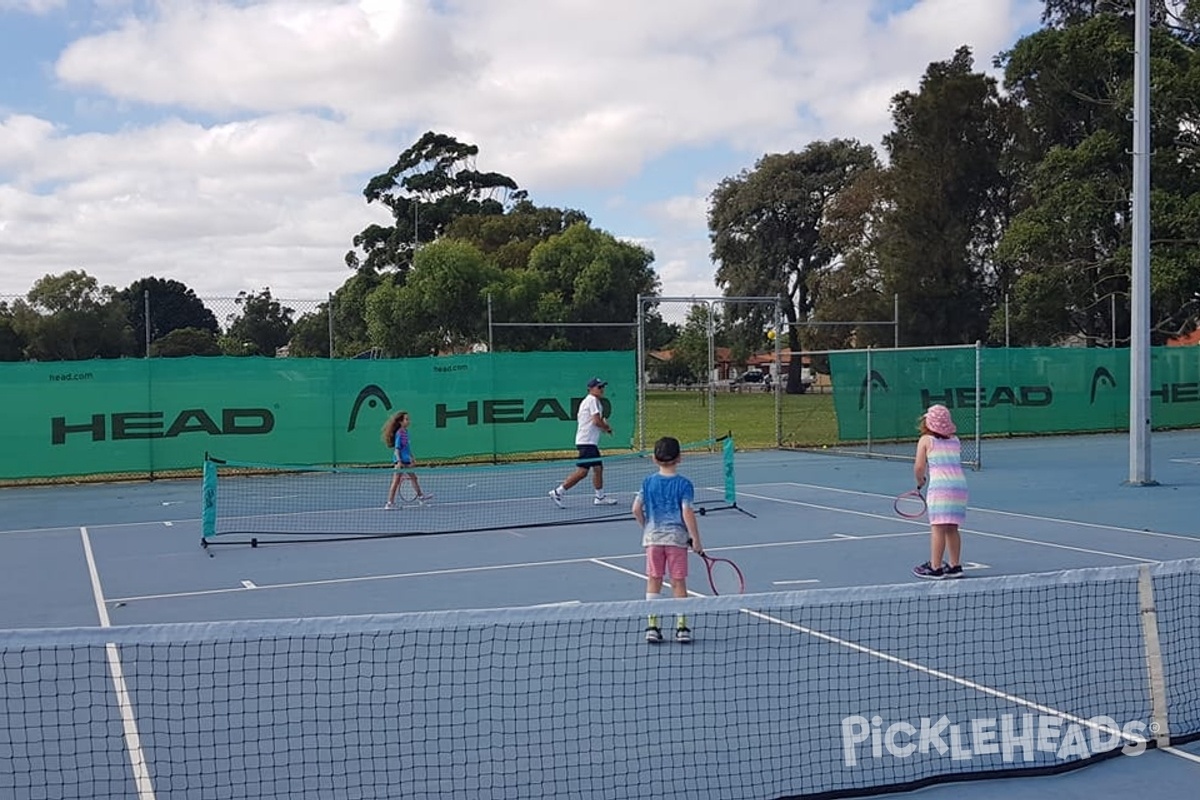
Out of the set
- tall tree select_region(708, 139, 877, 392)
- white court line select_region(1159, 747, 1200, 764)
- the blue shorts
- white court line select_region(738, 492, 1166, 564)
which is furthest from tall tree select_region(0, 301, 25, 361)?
tall tree select_region(708, 139, 877, 392)

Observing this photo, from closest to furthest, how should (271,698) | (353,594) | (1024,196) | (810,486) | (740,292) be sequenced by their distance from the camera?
(271,698) → (353,594) → (810,486) → (1024,196) → (740,292)

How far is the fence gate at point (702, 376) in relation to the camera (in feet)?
94.7

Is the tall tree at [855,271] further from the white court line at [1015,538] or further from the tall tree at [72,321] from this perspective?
the white court line at [1015,538]

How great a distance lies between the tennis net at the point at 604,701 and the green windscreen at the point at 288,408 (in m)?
12.9

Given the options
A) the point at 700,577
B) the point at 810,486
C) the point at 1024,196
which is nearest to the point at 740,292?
the point at 1024,196

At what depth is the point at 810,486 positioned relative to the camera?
18.3 m

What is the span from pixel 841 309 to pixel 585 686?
44.3 metres

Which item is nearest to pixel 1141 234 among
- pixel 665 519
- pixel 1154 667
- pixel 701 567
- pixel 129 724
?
pixel 701 567

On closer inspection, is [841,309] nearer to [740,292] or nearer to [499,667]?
[740,292]

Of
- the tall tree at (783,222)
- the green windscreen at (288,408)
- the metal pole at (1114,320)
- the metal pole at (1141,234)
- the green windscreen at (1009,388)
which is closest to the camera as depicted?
the metal pole at (1141,234)

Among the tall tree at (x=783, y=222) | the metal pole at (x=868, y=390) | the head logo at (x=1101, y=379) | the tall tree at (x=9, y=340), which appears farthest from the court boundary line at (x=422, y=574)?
the tall tree at (x=783, y=222)

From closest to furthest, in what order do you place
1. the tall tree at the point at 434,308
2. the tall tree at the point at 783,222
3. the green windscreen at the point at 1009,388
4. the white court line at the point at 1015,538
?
the white court line at the point at 1015,538, the green windscreen at the point at 1009,388, the tall tree at the point at 434,308, the tall tree at the point at 783,222

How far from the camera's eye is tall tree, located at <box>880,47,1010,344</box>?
4162 centimetres

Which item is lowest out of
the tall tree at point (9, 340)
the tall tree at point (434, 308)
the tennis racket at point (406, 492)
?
the tennis racket at point (406, 492)
